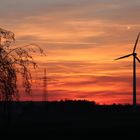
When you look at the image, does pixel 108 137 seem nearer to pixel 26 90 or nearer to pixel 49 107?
pixel 26 90

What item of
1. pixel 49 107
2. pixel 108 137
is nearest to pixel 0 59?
pixel 108 137

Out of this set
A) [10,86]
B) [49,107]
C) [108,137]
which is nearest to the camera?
[10,86]

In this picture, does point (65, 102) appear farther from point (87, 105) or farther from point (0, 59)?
point (0, 59)

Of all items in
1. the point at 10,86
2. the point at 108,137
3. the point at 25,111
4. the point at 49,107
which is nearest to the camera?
the point at 10,86

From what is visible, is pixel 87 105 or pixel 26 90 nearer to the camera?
pixel 26 90

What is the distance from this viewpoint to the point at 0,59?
3753 centimetres

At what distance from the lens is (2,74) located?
37469mm

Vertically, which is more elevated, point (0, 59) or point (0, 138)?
point (0, 59)

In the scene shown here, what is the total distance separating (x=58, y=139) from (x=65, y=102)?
106024mm

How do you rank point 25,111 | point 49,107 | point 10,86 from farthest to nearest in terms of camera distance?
1. point 49,107
2. point 25,111
3. point 10,86

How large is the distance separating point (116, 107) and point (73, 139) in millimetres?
104123

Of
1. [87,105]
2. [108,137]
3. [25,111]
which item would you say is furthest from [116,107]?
[108,137]

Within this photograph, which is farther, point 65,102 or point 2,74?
point 65,102

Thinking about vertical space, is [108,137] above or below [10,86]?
below
